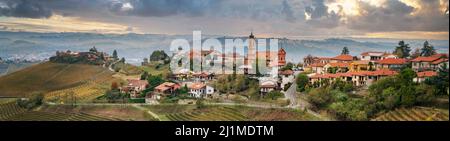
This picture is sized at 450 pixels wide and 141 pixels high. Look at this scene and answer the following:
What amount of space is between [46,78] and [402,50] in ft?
20.1

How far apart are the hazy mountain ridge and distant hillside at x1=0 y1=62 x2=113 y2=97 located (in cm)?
26

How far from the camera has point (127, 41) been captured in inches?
376

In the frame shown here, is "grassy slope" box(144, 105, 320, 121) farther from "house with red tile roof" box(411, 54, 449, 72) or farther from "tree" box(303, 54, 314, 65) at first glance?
"house with red tile roof" box(411, 54, 449, 72)

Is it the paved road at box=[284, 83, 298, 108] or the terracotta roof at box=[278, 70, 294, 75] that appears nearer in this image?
the paved road at box=[284, 83, 298, 108]

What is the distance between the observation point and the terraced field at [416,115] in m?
8.05

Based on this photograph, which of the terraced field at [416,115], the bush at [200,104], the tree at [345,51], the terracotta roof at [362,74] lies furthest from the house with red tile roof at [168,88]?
the terraced field at [416,115]

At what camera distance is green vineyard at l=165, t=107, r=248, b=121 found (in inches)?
344

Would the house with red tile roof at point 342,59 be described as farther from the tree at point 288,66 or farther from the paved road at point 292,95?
the paved road at point 292,95

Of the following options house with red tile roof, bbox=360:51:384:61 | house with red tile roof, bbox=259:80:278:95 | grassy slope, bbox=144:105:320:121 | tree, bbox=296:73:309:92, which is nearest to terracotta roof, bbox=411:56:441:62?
house with red tile roof, bbox=360:51:384:61

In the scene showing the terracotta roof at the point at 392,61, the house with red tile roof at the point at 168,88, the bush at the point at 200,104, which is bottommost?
the bush at the point at 200,104

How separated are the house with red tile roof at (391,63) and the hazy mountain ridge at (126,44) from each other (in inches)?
7.4
